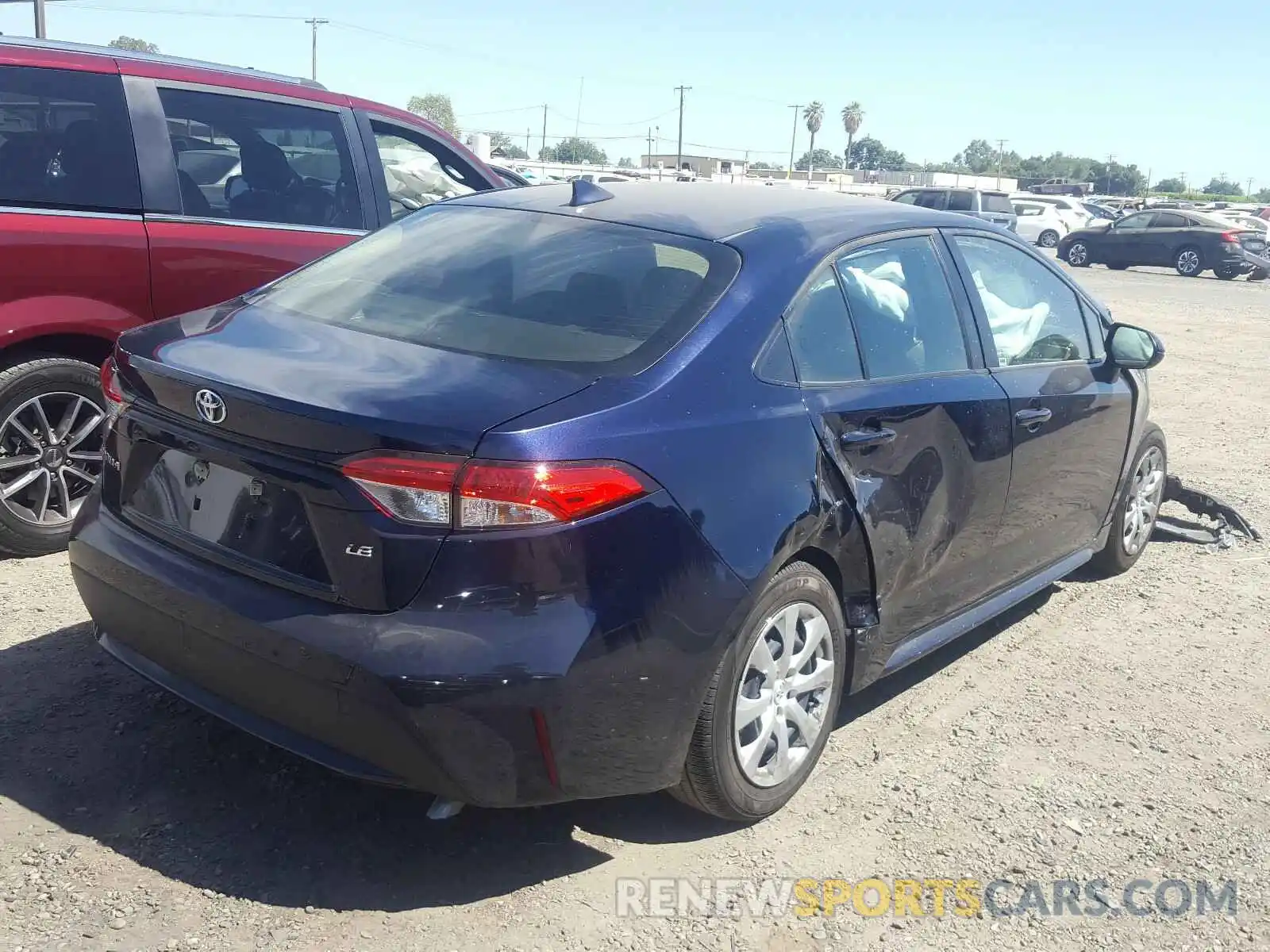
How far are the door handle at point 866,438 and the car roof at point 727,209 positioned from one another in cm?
57

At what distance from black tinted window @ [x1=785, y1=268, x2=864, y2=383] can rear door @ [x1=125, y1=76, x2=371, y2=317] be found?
114 inches

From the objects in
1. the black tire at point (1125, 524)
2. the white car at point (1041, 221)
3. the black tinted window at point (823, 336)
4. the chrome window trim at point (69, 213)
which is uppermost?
the chrome window trim at point (69, 213)

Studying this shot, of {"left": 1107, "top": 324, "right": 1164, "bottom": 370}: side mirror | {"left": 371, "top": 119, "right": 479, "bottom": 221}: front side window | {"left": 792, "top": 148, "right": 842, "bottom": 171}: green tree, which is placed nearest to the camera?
{"left": 1107, "top": 324, "right": 1164, "bottom": 370}: side mirror

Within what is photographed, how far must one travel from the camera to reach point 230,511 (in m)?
2.92

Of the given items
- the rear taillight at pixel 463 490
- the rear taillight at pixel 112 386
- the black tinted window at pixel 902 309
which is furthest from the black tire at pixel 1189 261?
the rear taillight at pixel 463 490

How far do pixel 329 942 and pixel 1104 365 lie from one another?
375 centimetres

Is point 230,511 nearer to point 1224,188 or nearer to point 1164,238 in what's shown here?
point 1164,238

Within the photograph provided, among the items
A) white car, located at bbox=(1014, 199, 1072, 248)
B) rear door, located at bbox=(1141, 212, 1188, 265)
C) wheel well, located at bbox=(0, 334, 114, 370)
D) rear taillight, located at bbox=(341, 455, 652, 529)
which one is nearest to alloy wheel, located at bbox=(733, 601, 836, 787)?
rear taillight, located at bbox=(341, 455, 652, 529)

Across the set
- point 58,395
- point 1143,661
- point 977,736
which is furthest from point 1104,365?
point 58,395

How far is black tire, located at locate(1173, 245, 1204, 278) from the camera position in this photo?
29094 mm

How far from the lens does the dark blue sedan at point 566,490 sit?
2.66 m

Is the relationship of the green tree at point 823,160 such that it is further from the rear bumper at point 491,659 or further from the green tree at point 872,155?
the rear bumper at point 491,659

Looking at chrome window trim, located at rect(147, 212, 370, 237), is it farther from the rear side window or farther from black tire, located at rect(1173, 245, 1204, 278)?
black tire, located at rect(1173, 245, 1204, 278)

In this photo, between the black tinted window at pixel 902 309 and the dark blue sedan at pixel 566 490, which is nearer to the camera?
the dark blue sedan at pixel 566 490
